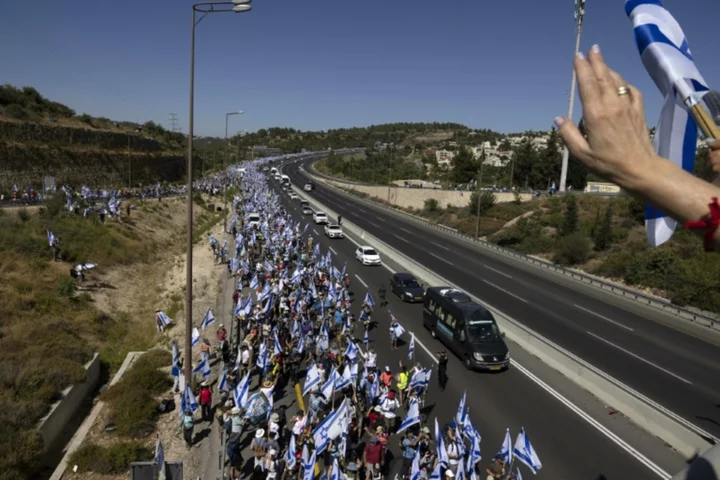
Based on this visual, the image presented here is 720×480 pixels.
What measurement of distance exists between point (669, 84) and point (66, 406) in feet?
54.9

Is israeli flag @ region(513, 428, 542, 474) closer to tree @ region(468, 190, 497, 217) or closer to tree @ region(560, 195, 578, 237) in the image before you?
tree @ region(560, 195, 578, 237)

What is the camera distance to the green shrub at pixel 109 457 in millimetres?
11242

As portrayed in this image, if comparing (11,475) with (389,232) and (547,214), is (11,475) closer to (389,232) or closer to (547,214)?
(389,232)

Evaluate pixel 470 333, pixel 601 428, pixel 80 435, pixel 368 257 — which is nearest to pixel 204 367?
pixel 80 435

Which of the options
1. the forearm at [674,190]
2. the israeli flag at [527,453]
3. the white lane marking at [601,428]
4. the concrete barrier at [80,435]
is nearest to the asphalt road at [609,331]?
the white lane marking at [601,428]

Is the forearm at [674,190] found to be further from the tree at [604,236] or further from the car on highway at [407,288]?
the tree at [604,236]

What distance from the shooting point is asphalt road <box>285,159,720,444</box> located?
16406 mm

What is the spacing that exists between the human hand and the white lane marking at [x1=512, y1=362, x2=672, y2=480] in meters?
12.3

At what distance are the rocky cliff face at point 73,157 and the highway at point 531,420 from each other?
4663 cm

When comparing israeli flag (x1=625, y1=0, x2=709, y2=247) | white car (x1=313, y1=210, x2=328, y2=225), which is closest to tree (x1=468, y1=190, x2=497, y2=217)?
white car (x1=313, y1=210, x2=328, y2=225)

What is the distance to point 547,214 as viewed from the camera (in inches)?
2312

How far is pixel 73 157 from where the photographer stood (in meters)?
57.5

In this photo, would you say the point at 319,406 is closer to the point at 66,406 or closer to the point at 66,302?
the point at 66,406

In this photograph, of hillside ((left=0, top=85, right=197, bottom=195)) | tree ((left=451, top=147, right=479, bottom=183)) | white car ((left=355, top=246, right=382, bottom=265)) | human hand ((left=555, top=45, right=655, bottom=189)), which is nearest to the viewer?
human hand ((left=555, top=45, right=655, bottom=189))
